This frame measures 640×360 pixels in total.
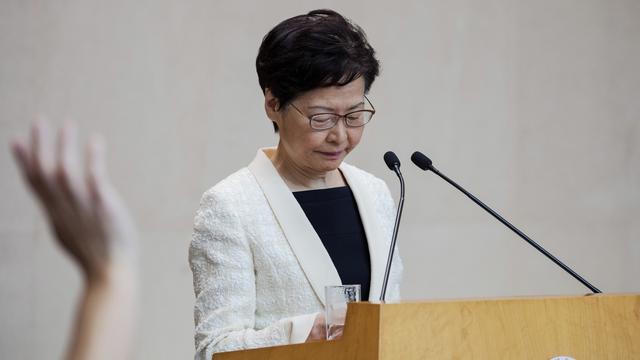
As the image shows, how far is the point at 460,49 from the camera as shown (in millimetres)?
5621

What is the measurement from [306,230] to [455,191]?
2.96 meters

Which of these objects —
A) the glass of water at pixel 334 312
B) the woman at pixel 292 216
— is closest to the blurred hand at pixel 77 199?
the glass of water at pixel 334 312

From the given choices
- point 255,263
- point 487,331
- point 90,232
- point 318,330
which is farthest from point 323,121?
point 90,232

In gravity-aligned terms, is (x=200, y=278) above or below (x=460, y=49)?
below

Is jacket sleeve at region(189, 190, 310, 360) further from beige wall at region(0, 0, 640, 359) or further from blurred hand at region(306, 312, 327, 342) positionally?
beige wall at region(0, 0, 640, 359)

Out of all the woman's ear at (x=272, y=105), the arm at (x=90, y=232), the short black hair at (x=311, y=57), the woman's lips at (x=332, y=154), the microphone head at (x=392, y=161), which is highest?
the short black hair at (x=311, y=57)

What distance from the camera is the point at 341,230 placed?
2.81 metres

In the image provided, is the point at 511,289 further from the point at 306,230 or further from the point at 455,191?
the point at 306,230

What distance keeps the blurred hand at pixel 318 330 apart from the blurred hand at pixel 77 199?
1322mm

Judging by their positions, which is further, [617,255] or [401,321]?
[617,255]

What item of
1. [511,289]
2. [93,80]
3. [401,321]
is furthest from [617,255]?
[401,321]

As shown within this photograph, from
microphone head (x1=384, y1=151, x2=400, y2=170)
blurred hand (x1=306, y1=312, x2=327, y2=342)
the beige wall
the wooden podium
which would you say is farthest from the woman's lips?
the beige wall

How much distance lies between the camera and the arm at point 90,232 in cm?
93

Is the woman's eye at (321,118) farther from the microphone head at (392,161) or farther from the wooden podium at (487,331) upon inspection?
the wooden podium at (487,331)
